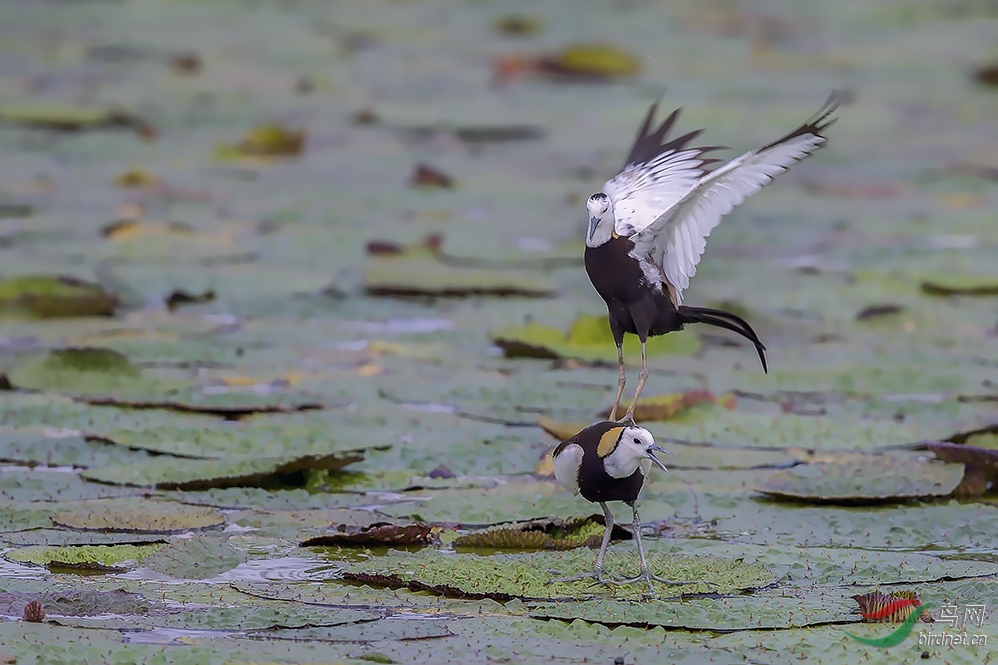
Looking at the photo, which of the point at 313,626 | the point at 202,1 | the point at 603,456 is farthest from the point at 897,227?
the point at 202,1

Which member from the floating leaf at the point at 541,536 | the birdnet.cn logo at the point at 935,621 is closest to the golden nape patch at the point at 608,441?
the floating leaf at the point at 541,536

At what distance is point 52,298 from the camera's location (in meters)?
5.88

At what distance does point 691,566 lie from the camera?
3479 mm

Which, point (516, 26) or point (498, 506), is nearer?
point (498, 506)

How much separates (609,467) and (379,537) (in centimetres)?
61

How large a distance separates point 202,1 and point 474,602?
37.0ft

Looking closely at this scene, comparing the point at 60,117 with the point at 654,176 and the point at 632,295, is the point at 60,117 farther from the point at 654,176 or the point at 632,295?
the point at 632,295

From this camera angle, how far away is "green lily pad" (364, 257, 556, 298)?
6.50 metres

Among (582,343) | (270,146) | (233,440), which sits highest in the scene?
(270,146)

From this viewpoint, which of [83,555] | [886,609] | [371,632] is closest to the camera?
[371,632]

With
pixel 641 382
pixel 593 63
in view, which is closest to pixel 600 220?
pixel 641 382

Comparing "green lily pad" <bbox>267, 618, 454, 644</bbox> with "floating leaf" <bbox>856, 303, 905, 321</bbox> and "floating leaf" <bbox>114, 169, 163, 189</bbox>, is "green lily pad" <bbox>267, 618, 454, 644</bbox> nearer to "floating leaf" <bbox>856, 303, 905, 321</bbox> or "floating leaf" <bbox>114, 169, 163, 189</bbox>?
"floating leaf" <bbox>856, 303, 905, 321</bbox>

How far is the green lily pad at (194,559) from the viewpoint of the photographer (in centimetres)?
342

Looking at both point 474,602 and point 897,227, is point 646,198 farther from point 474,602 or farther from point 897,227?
point 897,227
